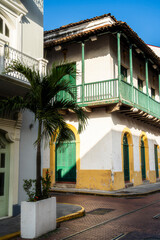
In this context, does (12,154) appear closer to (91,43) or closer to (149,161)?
(91,43)

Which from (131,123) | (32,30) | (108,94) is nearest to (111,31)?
(108,94)

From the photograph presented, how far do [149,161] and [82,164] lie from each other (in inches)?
230

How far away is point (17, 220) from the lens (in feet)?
24.3

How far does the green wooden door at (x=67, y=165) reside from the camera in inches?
626

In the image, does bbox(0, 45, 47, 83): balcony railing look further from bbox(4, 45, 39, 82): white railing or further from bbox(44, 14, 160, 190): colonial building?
bbox(44, 14, 160, 190): colonial building

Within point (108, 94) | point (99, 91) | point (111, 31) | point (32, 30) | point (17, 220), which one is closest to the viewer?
point (17, 220)

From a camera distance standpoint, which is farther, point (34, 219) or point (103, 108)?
point (103, 108)

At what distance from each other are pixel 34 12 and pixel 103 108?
6529 millimetres

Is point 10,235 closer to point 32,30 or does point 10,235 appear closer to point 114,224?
point 114,224

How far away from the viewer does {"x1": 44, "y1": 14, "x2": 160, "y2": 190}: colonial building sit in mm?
14430

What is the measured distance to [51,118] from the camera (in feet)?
20.9

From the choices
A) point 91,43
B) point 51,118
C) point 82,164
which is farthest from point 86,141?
point 51,118

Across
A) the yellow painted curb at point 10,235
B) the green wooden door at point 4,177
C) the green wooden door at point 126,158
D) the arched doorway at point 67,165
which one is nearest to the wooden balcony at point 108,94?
the green wooden door at point 126,158

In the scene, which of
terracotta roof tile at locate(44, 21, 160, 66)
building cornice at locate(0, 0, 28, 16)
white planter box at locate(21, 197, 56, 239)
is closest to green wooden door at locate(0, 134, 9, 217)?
white planter box at locate(21, 197, 56, 239)
